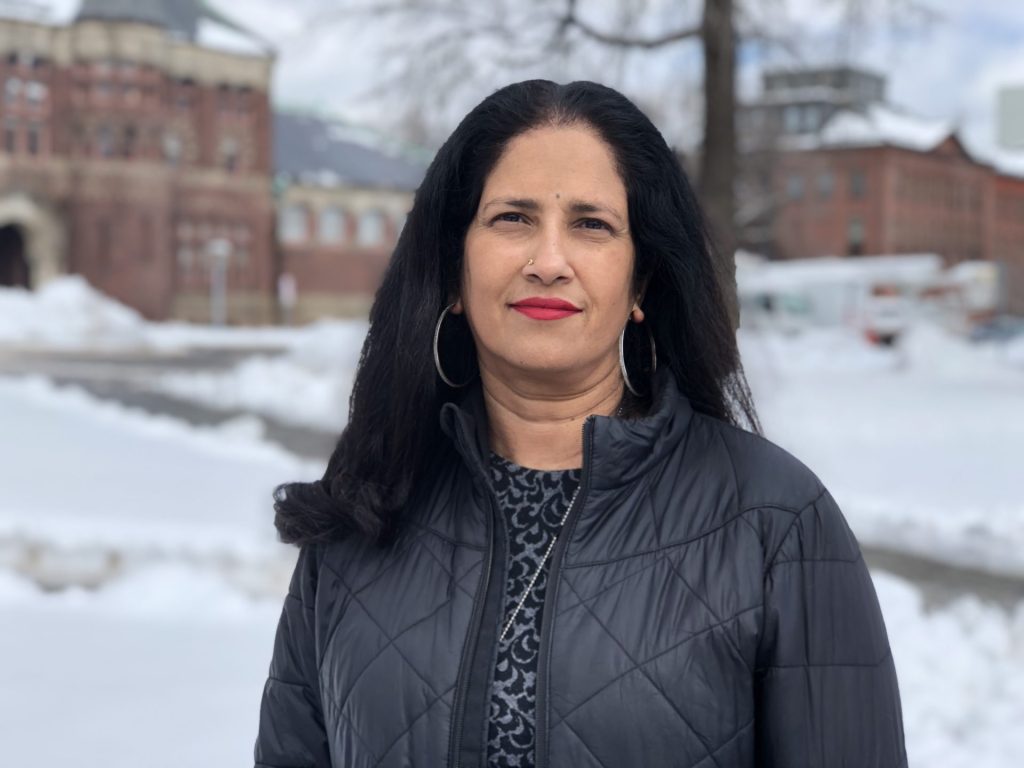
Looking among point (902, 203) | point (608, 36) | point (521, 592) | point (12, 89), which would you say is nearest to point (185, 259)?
point (12, 89)

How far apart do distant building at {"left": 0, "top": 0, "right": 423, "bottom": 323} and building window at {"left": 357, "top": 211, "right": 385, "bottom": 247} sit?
44mm

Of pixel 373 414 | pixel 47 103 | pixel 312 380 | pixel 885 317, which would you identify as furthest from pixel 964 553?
pixel 47 103

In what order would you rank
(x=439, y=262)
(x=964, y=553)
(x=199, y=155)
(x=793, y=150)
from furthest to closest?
(x=793, y=150) < (x=199, y=155) < (x=964, y=553) < (x=439, y=262)

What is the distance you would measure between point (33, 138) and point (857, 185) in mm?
37817

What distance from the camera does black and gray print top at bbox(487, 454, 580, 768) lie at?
1839 millimetres

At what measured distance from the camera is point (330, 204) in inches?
1623

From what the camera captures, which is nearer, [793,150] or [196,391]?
[196,391]

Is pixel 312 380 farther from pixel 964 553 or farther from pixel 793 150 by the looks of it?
pixel 793 150

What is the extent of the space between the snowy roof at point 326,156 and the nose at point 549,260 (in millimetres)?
38831

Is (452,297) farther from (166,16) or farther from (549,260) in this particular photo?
(166,16)

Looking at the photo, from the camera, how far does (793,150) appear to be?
46.2m

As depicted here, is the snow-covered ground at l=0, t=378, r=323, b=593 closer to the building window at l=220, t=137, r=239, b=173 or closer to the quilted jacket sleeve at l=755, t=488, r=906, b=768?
the quilted jacket sleeve at l=755, t=488, r=906, b=768

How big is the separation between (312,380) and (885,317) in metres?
19.8

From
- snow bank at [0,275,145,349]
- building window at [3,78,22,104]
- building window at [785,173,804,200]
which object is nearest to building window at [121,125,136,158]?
building window at [3,78,22,104]
